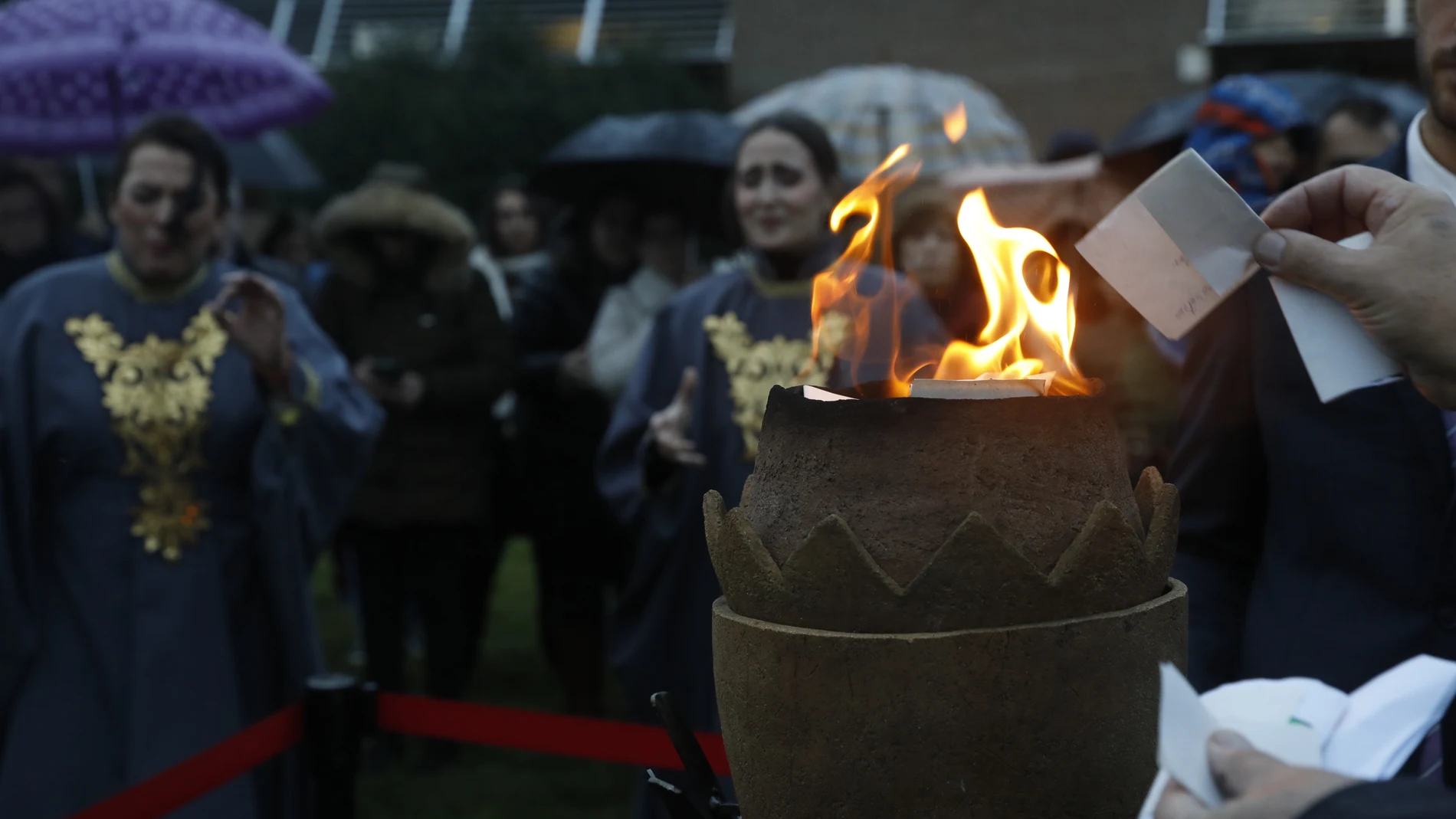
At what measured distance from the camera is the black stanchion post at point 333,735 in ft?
10.3

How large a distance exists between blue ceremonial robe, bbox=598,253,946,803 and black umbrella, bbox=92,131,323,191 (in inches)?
191

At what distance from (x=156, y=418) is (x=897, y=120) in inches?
176

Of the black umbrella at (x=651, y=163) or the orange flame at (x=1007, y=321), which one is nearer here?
the orange flame at (x=1007, y=321)

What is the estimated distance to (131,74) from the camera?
6.82m

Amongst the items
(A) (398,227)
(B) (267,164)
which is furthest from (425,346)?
(B) (267,164)

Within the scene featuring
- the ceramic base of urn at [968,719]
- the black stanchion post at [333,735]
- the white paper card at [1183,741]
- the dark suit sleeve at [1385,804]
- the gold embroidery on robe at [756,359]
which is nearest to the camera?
the dark suit sleeve at [1385,804]

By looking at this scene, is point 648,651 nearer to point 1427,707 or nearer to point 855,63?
point 1427,707

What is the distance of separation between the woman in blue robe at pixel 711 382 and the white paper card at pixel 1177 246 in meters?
2.18

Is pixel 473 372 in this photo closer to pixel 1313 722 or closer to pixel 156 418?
pixel 156 418

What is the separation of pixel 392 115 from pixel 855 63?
7.42 meters

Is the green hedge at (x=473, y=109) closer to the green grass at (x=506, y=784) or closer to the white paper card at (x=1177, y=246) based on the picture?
the green grass at (x=506, y=784)

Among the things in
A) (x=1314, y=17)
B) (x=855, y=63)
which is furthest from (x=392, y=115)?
(x=1314, y=17)

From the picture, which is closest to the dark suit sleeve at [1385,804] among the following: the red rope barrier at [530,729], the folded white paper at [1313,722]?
the folded white paper at [1313,722]

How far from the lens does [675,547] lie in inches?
171
